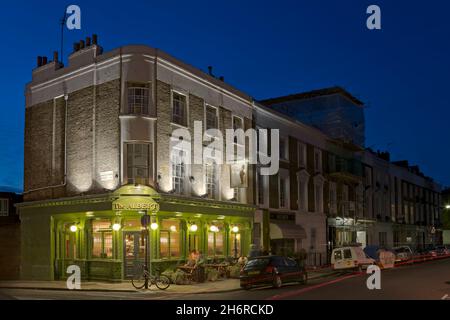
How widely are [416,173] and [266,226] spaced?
4200 centimetres

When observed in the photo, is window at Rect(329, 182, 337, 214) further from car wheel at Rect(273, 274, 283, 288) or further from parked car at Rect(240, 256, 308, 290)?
car wheel at Rect(273, 274, 283, 288)

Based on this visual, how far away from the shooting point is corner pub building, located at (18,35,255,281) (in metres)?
26.1

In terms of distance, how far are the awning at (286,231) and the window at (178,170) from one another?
395 inches

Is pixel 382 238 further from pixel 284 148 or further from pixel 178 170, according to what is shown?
pixel 178 170

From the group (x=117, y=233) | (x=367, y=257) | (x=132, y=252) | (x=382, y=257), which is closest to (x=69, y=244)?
(x=117, y=233)

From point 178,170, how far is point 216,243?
553cm

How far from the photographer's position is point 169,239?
90.0ft

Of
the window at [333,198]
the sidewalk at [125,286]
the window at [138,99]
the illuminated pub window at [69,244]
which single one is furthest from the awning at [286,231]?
the window at [138,99]

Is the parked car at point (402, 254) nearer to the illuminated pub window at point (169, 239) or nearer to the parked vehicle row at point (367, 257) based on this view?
the parked vehicle row at point (367, 257)

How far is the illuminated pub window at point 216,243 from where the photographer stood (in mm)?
30875
